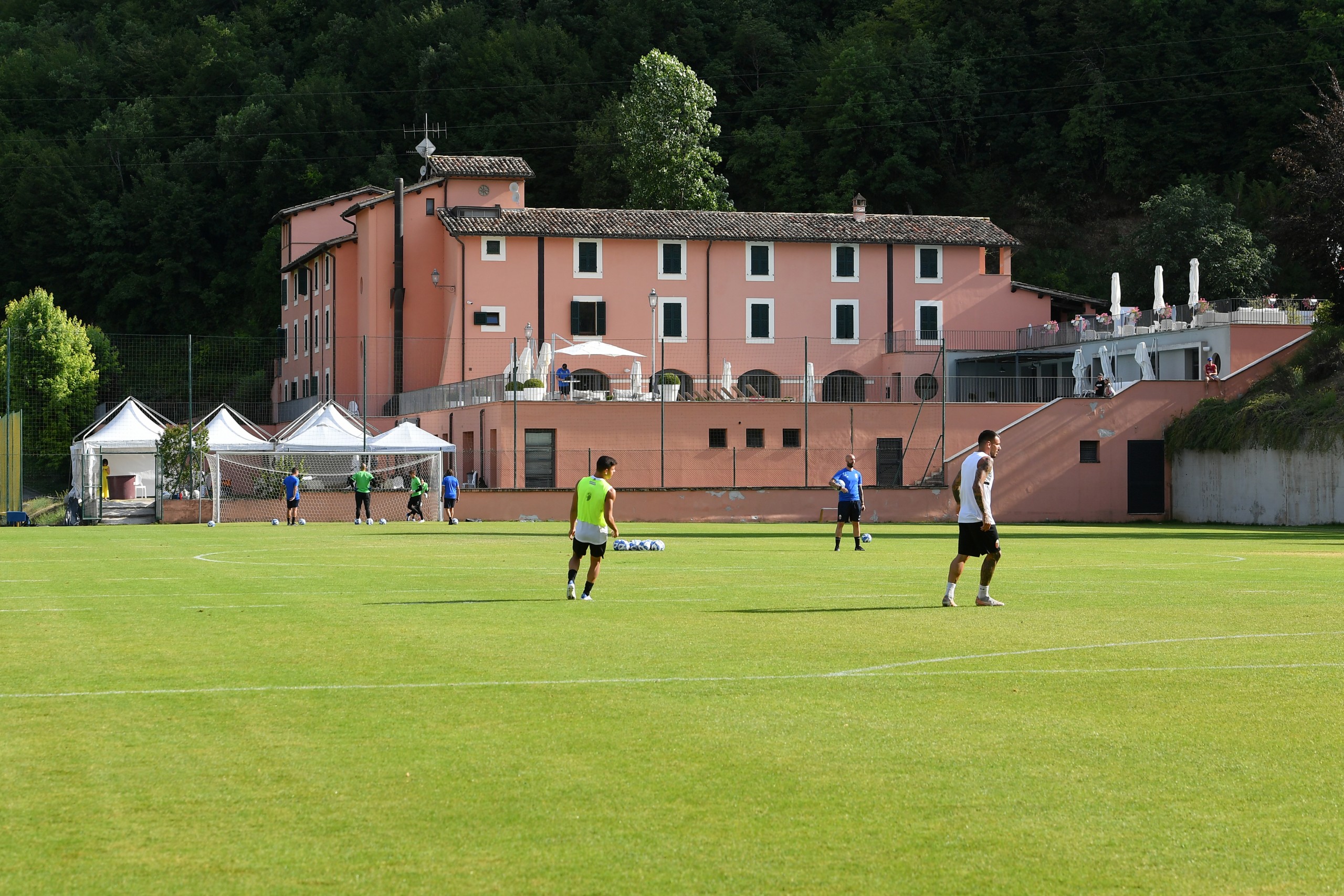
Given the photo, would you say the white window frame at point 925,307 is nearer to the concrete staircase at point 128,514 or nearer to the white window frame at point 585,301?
the white window frame at point 585,301

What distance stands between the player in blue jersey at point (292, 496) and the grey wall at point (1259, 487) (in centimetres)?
2903

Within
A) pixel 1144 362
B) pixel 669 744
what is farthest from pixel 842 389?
pixel 669 744

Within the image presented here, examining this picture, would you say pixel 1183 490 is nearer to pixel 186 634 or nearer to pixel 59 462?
pixel 59 462

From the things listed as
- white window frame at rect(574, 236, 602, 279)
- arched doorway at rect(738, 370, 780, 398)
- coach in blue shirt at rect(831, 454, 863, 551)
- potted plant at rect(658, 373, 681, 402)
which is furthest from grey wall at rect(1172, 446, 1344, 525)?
white window frame at rect(574, 236, 602, 279)

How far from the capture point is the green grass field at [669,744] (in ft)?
20.7

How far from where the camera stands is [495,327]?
67.4 metres

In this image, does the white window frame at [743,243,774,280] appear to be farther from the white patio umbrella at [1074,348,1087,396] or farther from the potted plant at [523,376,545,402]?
the potted plant at [523,376,545,402]

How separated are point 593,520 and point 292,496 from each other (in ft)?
88.8

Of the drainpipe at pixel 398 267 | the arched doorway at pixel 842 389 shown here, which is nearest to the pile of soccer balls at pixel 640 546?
the arched doorway at pixel 842 389

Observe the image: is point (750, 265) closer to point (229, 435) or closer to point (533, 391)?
point (533, 391)

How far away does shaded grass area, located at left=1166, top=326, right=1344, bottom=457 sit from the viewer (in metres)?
47.1

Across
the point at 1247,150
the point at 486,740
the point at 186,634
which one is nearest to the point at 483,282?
the point at 1247,150

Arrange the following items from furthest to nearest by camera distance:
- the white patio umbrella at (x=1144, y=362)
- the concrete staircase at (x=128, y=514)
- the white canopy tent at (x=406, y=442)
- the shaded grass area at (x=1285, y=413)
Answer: the white patio umbrella at (x=1144, y=362), the white canopy tent at (x=406, y=442), the concrete staircase at (x=128, y=514), the shaded grass area at (x=1285, y=413)

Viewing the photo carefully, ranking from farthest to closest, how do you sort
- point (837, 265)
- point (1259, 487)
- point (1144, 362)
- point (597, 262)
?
point (837, 265) < point (597, 262) < point (1144, 362) < point (1259, 487)
